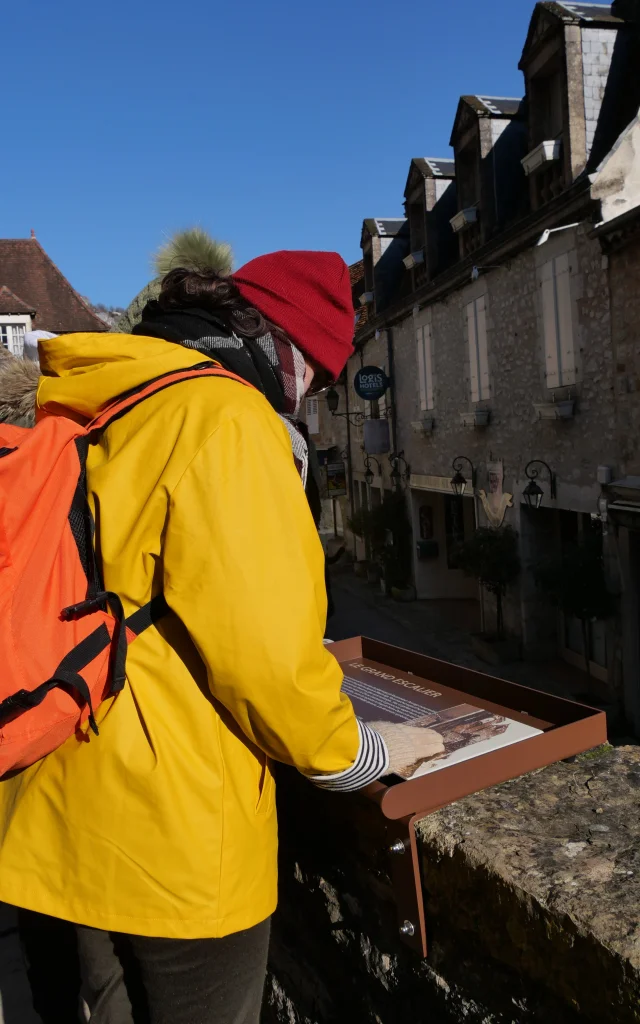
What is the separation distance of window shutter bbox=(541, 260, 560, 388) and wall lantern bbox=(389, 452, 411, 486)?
6036 millimetres

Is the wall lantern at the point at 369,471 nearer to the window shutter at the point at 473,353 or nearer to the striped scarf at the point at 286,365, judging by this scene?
the window shutter at the point at 473,353

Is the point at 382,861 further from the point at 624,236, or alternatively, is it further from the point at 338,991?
the point at 624,236

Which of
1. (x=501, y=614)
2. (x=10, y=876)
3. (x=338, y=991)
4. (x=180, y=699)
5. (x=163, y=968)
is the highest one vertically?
(x=180, y=699)

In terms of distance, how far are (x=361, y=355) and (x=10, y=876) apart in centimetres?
1728

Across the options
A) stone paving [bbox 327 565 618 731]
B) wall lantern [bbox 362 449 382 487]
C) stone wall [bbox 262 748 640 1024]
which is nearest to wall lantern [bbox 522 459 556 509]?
stone paving [bbox 327 565 618 731]

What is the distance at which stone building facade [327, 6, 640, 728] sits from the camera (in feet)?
26.8

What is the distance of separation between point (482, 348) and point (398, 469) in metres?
4.85

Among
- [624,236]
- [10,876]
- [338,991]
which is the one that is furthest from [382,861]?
[624,236]

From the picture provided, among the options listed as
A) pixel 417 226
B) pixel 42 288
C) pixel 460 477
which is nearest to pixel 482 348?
pixel 460 477

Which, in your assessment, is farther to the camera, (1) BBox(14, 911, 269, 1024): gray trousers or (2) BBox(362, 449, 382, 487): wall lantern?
(2) BBox(362, 449, 382, 487): wall lantern

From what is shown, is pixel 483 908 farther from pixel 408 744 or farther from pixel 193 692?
pixel 193 692

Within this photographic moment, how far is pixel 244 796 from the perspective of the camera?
128 centimetres

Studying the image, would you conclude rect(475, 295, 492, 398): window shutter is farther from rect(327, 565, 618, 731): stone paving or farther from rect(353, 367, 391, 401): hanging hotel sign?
rect(353, 367, 391, 401): hanging hotel sign

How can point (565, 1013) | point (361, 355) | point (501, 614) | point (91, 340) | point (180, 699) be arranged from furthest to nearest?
point (361, 355) < point (501, 614) < point (91, 340) < point (180, 699) < point (565, 1013)
